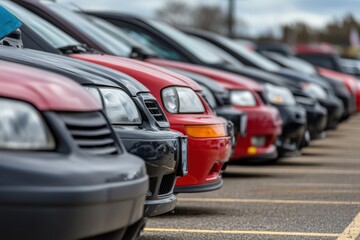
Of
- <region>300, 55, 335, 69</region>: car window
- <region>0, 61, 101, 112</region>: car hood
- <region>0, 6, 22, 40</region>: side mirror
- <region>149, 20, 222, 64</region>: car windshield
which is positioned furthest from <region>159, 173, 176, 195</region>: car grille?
<region>300, 55, 335, 69</region>: car window

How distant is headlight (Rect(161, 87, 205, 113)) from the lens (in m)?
7.18

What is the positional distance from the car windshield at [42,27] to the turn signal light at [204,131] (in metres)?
1.13

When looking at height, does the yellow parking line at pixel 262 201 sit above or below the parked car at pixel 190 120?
below

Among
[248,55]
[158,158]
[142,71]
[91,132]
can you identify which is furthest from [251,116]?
[91,132]

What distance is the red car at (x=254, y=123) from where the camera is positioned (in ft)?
35.4

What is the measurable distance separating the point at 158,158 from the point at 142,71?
163cm

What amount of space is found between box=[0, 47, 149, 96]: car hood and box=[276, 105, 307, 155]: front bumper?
645 centimetres

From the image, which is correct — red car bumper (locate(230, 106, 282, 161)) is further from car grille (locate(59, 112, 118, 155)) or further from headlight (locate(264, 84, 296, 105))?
car grille (locate(59, 112, 118, 155))

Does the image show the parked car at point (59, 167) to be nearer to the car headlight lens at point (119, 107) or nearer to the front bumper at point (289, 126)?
the car headlight lens at point (119, 107)

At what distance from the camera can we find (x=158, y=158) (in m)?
5.55

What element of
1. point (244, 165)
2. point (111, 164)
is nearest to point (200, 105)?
point (111, 164)

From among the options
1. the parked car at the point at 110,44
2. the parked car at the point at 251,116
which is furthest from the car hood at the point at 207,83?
the parked car at the point at 251,116

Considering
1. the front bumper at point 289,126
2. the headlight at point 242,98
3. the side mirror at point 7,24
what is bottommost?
the front bumper at point 289,126

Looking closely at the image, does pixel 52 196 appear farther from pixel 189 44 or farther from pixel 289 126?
pixel 289 126
